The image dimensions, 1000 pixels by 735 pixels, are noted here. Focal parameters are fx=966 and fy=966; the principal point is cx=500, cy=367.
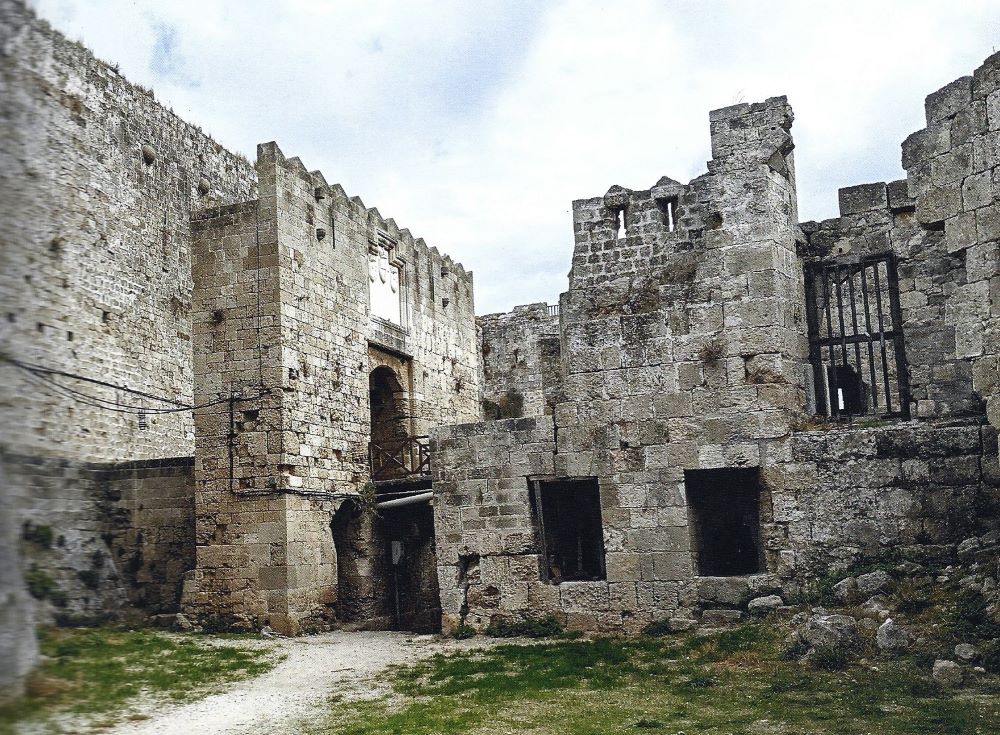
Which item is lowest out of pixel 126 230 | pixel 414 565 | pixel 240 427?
pixel 414 565

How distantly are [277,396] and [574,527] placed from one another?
5.23 m

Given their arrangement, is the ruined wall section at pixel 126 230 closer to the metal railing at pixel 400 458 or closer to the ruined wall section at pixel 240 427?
the ruined wall section at pixel 240 427

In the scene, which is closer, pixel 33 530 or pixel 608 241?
pixel 33 530

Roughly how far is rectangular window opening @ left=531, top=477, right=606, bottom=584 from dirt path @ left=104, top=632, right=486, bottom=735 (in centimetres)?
177

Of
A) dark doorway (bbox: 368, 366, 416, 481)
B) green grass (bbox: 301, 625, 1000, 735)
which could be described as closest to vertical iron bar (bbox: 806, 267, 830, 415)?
green grass (bbox: 301, 625, 1000, 735)

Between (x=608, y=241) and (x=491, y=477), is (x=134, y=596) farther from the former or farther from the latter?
(x=608, y=241)

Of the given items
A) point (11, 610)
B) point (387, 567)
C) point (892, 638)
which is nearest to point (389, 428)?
point (387, 567)

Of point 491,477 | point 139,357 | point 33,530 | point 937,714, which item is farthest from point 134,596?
point 33,530

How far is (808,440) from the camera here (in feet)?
37.7

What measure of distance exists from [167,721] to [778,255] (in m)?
8.58

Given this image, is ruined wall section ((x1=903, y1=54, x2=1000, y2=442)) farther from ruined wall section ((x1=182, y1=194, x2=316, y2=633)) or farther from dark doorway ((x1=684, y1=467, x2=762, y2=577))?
ruined wall section ((x1=182, y1=194, x2=316, y2=633))

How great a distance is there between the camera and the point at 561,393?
12.9 m

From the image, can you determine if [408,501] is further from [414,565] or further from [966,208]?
[966,208]

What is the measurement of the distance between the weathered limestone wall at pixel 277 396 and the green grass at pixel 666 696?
4.87 metres
